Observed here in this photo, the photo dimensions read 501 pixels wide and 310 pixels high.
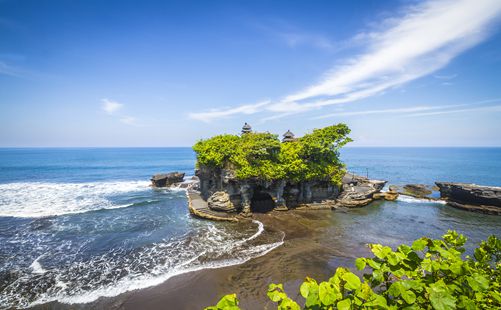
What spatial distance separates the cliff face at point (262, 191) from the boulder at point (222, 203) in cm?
44

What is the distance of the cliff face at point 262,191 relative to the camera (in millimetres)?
27203

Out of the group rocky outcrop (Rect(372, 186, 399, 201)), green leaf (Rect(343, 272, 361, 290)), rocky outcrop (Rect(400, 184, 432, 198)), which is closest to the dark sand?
green leaf (Rect(343, 272, 361, 290))

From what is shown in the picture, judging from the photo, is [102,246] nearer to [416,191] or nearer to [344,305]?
[344,305]

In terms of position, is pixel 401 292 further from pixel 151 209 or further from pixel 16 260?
pixel 151 209

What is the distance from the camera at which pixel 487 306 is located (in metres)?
2.88

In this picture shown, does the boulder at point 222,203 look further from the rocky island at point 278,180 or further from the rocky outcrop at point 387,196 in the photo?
the rocky outcrop at point 387,196

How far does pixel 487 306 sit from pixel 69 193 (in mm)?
49673

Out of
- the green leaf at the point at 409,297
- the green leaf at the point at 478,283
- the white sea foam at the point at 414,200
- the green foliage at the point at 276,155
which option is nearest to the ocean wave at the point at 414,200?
the white sea foam at the point at 414,200

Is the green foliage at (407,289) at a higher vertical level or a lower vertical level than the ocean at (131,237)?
higher

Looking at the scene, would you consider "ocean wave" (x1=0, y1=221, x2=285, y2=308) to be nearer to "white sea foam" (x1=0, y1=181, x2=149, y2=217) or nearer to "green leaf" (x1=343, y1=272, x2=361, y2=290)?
"white sea foam" (x1=0, y1=181, x2=149, y2=217)

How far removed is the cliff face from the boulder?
441 millimetres

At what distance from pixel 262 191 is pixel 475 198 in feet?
95.9

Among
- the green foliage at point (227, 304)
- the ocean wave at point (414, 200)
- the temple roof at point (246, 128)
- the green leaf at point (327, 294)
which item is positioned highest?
the temple roof at point (246, 128)

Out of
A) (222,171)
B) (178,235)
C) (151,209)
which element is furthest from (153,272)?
(151,209)
